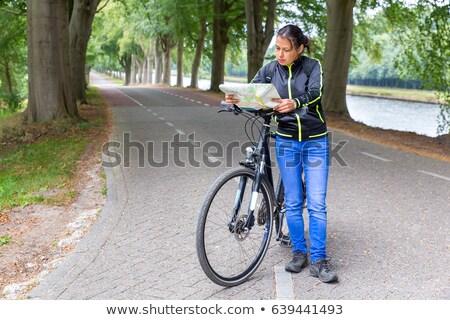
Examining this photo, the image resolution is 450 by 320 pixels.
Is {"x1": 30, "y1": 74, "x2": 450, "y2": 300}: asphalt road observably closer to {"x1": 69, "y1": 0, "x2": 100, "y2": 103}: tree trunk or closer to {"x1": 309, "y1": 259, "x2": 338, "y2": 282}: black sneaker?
{"x1": 309, "y1": 259, "x2": 338, "y2": 282}: black sneaker

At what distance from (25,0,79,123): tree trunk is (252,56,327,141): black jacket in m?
10.6

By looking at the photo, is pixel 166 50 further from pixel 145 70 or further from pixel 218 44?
pixel 218 44

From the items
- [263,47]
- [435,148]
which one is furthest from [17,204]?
[263,47]

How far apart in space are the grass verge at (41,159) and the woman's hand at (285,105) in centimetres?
423

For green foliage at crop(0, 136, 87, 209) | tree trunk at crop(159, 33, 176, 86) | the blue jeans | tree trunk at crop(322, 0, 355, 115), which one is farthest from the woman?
tree trunk at crop(159, 33, 176, 86)

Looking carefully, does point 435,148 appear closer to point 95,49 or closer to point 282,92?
point 282,92

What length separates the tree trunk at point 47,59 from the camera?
12969 millimetres

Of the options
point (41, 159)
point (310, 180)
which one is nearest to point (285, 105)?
point (310, 180)

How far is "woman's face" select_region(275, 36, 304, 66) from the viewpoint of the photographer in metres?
3.75

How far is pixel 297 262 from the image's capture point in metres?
4.18

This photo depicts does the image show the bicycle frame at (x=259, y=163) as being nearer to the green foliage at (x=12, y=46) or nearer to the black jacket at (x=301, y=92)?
the black jacket at (x=301, y=92)

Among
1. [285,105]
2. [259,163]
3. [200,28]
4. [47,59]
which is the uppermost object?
[200,28]

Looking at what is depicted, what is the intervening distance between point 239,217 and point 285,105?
1018 mm

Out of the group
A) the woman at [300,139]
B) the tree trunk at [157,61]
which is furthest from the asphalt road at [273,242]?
the tree trunk at [157,61]
